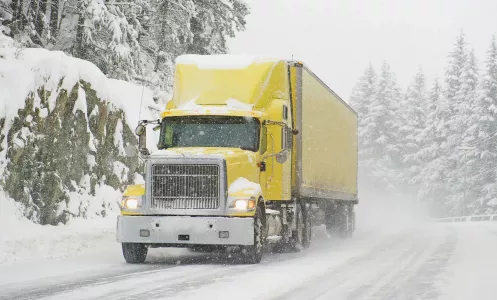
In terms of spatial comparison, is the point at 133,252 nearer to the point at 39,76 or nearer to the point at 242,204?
the point at 242,204

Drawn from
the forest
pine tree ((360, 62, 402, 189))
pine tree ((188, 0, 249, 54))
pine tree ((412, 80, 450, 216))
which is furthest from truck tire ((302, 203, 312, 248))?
pine tree ((360, 62, 402, 189))

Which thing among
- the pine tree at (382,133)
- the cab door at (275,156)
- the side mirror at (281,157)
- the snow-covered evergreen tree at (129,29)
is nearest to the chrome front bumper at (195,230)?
the side mirror at (281,157)

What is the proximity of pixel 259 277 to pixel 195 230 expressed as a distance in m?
2.34

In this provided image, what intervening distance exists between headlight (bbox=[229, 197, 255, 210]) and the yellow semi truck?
0.02m

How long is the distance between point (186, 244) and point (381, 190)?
6763 centimetres

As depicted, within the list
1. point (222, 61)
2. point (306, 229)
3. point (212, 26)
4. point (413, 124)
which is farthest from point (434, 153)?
point (222, 61)

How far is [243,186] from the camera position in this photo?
14594 mm

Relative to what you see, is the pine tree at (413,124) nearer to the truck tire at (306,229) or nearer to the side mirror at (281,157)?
the truck tire at (306,229)

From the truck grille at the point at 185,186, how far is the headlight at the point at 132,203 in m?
0.28

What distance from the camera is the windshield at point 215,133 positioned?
15258 mm

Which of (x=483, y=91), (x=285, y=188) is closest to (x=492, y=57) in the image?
(x=483, y=91)

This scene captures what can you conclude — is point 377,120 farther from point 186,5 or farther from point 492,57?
point 186,5

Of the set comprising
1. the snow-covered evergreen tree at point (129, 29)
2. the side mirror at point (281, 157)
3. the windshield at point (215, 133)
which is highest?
the snow-covered evergreen tree at point (129, 29)

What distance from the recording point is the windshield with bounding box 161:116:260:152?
1526 centimetres
